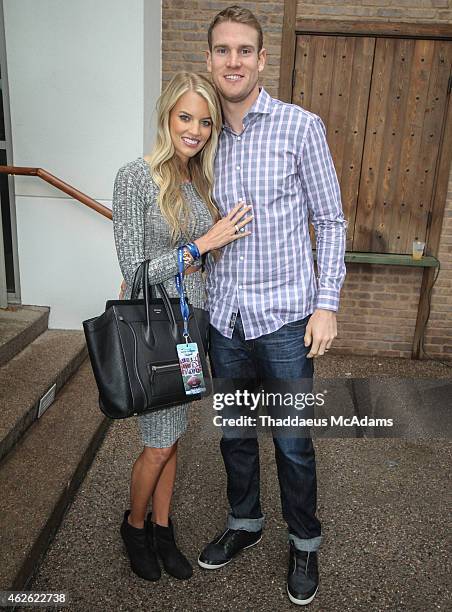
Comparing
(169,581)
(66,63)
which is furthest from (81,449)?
(66,63)

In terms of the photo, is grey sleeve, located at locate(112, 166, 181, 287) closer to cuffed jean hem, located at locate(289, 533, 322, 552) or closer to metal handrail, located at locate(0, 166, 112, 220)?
cuffed jean hem, located at locate(289, 533, 322, 552)

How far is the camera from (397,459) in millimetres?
3119

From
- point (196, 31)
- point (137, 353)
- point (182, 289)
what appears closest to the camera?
point (137, 353)

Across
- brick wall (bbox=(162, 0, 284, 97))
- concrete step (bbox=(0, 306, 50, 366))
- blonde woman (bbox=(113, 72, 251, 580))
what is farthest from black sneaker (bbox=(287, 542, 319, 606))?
brick wall (bbox=(162, 0, 284, 97))

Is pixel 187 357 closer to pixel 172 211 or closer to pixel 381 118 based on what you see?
pixel 172 211

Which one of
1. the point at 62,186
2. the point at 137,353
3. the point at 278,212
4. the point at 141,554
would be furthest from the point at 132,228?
the point at 62,186

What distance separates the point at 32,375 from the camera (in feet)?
10.7

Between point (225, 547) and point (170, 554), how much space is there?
0.24 metres

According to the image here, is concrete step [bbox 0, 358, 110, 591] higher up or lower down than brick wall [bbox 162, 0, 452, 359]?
lower down

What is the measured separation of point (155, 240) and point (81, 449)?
1514 mm

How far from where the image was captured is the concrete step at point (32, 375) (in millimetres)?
2775

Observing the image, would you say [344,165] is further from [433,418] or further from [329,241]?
[329,241]

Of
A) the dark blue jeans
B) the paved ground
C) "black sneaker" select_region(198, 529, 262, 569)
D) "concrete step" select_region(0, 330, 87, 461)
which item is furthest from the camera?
"concrete step" select_region(0, 330, 87, 461)

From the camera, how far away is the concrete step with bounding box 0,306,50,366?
3379 millimetres
